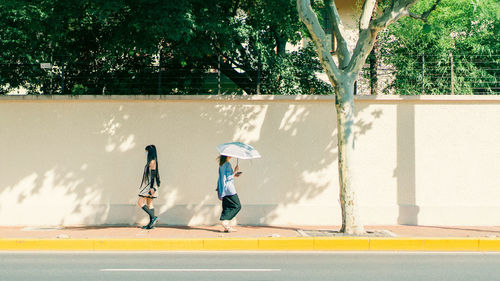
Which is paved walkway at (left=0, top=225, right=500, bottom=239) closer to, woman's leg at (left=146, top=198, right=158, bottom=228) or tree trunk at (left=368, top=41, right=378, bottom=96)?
woman's leg at (left=146, top=198, right=158, bottom=228)

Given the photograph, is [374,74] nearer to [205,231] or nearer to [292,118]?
[292,118]

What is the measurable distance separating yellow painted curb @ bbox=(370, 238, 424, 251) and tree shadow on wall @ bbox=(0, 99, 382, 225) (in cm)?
246

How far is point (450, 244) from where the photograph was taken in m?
9.67

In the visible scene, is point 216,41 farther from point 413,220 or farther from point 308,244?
point 413,220

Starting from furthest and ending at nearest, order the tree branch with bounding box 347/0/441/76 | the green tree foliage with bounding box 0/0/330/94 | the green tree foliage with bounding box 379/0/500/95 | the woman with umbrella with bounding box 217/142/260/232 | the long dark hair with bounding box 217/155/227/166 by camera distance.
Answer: the green tree foliage with bounding box 379/0/500/95 → the green tree foliage with bounding box 0/0/330/94 → the long dark hair with bounding box 217/155/227/166 → the woman with umbrella with bounding box 217/142/260/232 → the tree branch with bounding box 347/0/441/76

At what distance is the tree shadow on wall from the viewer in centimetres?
1216

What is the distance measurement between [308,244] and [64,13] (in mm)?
7268

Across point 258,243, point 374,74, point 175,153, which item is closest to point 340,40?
point 374,74

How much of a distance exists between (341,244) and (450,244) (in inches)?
79.1

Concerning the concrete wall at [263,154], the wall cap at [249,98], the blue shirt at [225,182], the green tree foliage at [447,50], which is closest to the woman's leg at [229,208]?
the blue shirt at [225,182]

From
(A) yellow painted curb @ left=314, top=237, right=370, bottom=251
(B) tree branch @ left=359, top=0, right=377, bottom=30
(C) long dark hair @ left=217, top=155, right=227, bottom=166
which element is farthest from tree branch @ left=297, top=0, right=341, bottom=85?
(A) yellow painted curb @ left=314, top=237, right=370, bottom=251

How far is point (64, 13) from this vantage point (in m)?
11.6
